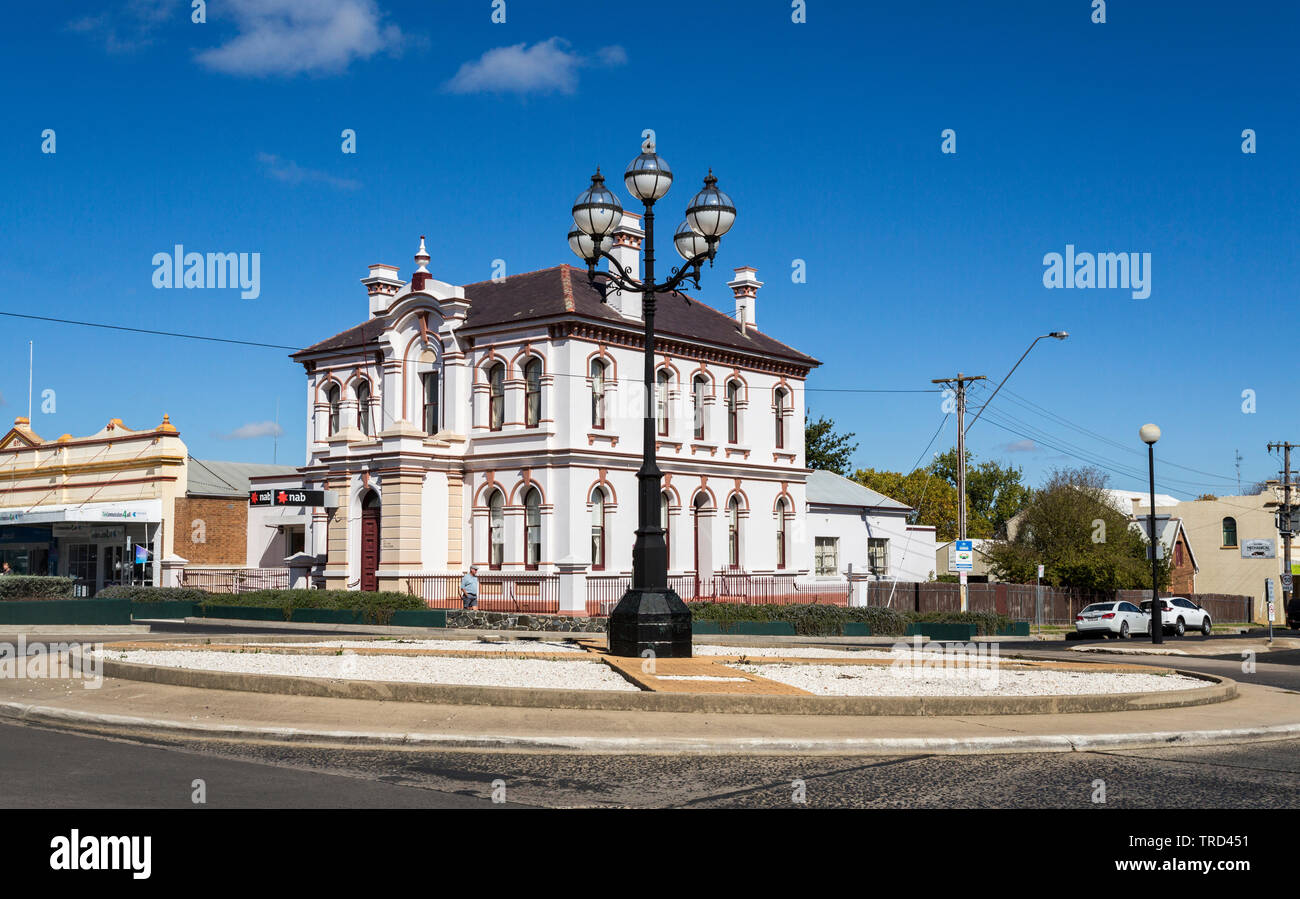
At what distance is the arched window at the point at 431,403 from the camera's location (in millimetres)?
41062

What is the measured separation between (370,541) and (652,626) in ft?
83.9

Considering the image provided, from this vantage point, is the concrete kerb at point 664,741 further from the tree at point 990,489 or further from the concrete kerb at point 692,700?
the tree at point 990,489

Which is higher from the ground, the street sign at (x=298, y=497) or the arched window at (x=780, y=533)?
the street sign at (x=298, y=497)

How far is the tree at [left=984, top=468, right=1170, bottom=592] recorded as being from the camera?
5006 cm

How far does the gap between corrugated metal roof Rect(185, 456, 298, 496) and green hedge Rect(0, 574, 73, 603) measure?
10.7 meters

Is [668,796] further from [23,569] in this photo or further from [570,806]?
[23,569]

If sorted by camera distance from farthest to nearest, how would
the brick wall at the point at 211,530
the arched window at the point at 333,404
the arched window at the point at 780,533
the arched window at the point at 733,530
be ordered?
the brick wall at the point at 211,530 < the arched window at the point at 780,533 < the arched window at the point at 333,404 < the arched window at the point at 733,530

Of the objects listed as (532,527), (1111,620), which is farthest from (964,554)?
(532,527)

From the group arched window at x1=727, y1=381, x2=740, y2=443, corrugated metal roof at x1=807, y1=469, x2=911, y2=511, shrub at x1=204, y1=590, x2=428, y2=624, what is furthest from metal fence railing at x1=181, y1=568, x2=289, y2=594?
corrugated metal roof at x1=807, y1=469, x2=911, y2=511

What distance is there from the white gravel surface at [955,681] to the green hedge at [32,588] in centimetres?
2751

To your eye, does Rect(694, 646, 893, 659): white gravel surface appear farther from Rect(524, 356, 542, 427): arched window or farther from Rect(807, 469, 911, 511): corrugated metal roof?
Rect(807, 469, 911, 511): corrugated metal roof

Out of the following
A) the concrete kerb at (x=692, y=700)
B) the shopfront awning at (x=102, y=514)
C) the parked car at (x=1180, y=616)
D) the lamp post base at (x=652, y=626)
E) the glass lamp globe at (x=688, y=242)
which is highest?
the glass lamp globe at (x=688, y=242)
